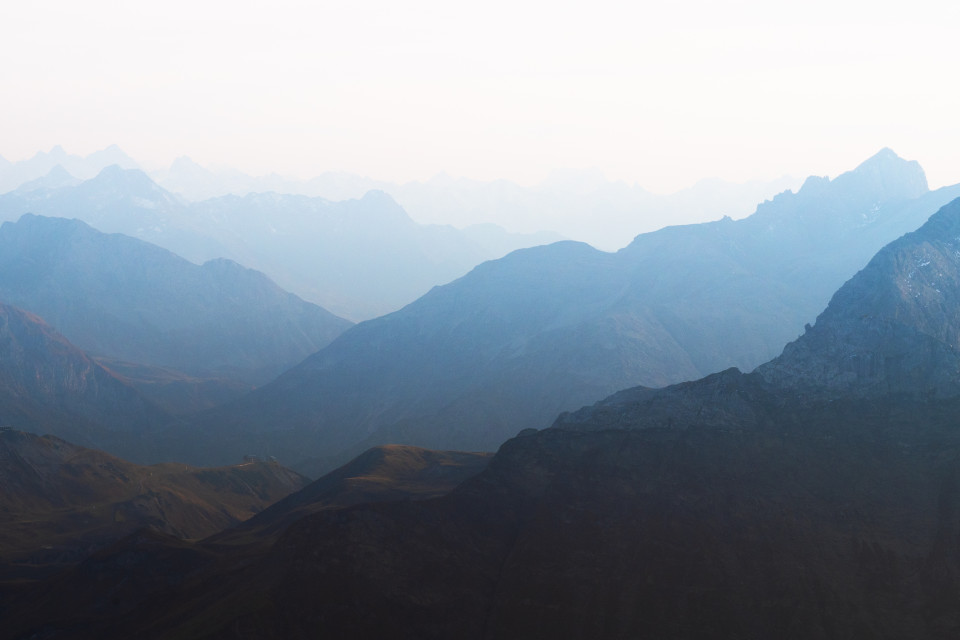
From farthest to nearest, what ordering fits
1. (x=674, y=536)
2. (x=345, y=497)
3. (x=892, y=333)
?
(x=345, y=497) → (x=892, y=333) → (x=674, y=536)

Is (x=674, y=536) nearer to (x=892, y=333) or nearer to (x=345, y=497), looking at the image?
(x=892, y=333)

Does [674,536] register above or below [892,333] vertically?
below

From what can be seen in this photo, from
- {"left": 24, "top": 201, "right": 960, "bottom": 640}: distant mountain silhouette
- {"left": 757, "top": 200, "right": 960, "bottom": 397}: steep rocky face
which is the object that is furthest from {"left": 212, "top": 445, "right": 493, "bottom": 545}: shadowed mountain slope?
{"left": 757, "top": 200, "right": 960, "bottom": 397}: steep rocky face

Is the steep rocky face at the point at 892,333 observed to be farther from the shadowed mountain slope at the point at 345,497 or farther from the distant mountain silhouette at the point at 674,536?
the shadowed mountain slope at the point at 345,497

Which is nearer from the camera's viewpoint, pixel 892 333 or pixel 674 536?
pixel 674 536

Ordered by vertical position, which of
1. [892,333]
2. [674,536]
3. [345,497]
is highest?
[345,497]

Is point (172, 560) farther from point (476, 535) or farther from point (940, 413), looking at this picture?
point (940, 413)

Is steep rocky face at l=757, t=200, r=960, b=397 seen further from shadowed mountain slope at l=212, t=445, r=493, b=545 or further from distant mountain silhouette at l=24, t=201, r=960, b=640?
shadowed mountain slope at l=212, t=445, r=493, b=545

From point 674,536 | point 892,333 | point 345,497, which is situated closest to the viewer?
point 674,536

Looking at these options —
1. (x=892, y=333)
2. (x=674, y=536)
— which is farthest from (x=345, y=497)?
(x=892, y=333)
